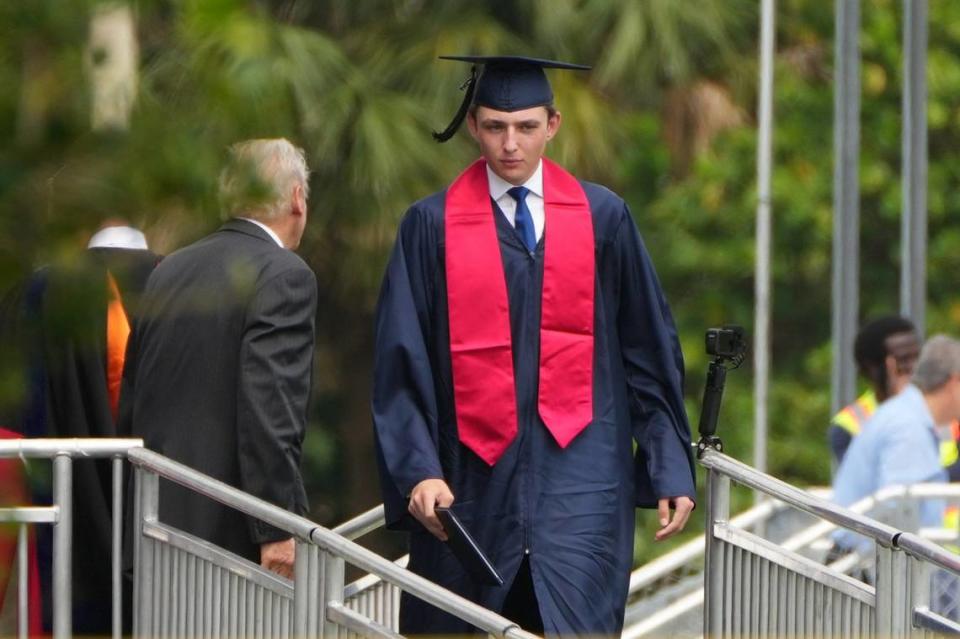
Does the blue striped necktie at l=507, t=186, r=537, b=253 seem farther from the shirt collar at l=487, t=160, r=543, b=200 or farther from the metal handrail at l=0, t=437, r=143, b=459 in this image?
the metal handrail at l=0, t=437, r=143, b=459

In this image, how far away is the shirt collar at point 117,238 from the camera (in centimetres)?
147

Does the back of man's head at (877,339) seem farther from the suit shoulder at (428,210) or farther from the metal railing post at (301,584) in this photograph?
the metal railing post at (301,584)

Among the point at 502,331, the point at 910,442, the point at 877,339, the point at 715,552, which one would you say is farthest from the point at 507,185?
the point at 877,339

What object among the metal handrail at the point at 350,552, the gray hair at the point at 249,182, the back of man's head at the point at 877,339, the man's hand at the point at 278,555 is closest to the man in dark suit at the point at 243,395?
the man's hand at the point at 278,555

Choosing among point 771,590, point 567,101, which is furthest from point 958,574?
point 567,101

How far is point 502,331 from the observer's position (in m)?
4.26

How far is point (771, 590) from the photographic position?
13.5 feet

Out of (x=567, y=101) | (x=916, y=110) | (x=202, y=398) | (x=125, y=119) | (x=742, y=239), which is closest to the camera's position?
(x=125, y=119)

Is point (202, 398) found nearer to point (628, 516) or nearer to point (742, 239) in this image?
point (628, 516)

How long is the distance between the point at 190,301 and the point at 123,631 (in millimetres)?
3204

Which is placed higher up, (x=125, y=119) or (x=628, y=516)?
(x=125, y=119)

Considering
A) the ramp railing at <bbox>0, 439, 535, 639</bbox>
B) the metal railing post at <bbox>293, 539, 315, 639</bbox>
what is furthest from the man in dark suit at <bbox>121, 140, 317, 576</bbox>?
the metal railing post at <bbox>293, 539, 315, 639</bbox>

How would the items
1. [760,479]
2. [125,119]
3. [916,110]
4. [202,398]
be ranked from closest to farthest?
[125,119] < [760,479] < [202,398] < [916,110]

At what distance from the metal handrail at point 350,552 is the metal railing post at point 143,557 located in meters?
0.13
